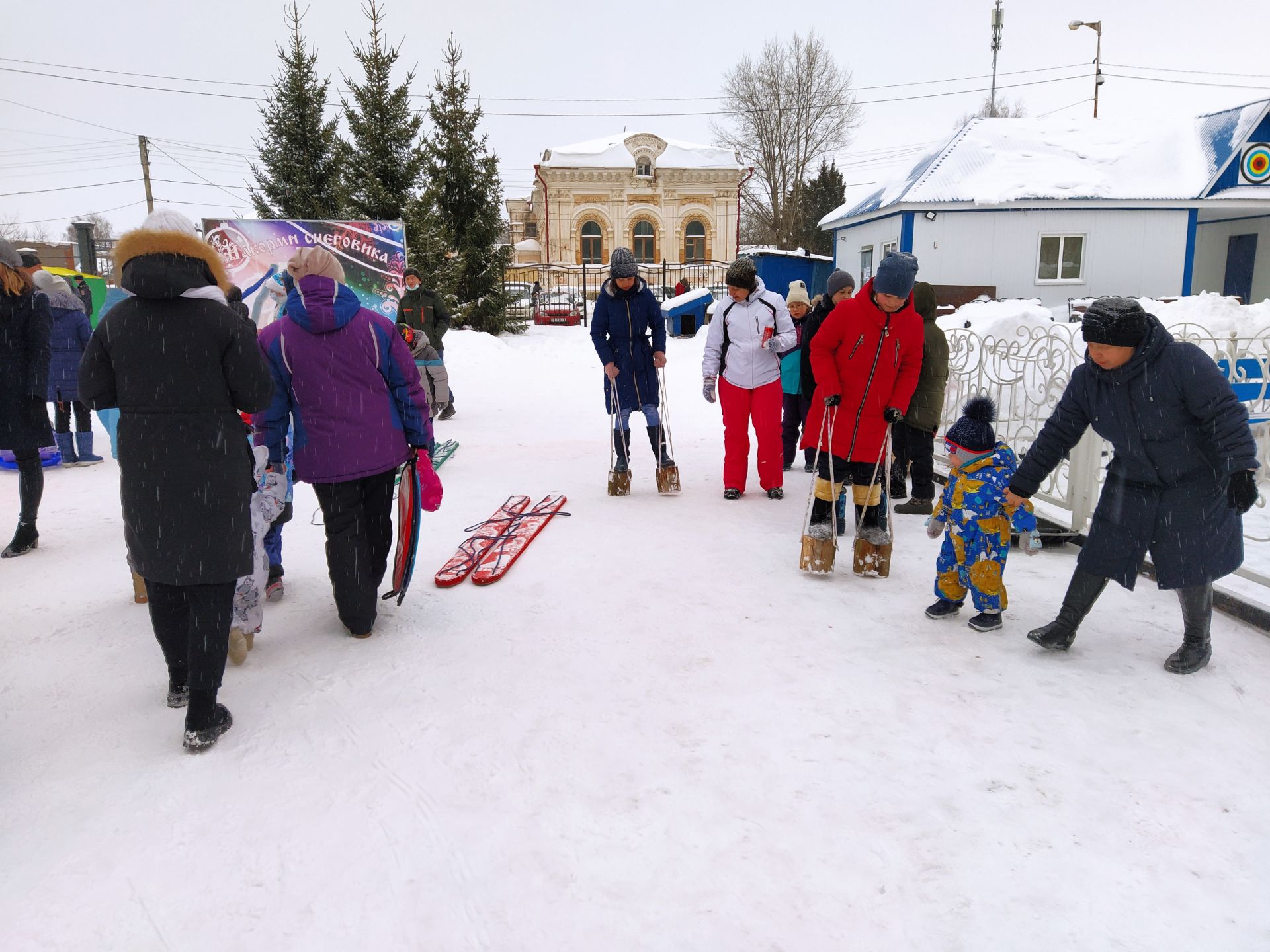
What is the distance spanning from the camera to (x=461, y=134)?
738 inches

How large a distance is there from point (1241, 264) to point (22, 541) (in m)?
26.0

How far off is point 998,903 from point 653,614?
2129 millimetres

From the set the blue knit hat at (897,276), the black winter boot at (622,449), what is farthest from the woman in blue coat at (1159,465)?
the black winter boot at (622,449)

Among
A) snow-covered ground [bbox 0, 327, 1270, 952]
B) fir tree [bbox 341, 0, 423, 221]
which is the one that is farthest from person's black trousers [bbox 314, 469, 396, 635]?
fir tree [bbox 341, 0, 423, 221]

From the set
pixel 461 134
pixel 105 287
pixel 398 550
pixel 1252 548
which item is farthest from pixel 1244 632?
pixel 461 134

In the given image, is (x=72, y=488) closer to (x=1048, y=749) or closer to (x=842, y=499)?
(x=842, y=499)

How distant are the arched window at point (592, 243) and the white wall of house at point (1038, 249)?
20.4 m

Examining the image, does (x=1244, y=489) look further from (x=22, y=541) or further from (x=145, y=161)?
(x=145, y=161)

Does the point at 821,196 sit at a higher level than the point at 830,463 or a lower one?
higher

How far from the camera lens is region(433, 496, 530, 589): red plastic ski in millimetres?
4473

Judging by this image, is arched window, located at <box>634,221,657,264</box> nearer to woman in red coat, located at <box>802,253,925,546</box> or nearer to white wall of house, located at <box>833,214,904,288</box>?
white wall of house, located at <box>833,214,904,288</box>

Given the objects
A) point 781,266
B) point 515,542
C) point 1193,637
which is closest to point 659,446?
point 515,542

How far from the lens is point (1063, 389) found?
5.25m

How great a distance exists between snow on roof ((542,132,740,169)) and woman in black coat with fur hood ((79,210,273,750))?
3546 cm
